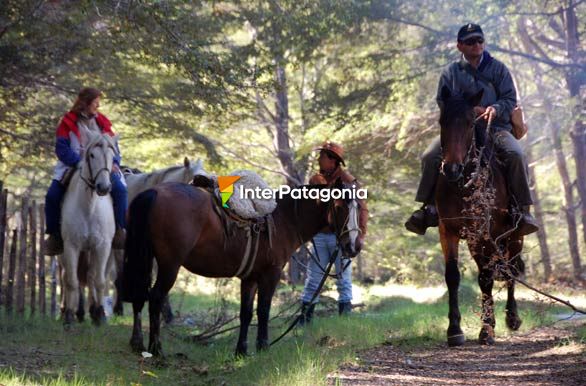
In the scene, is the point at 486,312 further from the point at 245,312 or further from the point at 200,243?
the point at 200,243

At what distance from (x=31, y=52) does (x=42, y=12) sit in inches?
35.1

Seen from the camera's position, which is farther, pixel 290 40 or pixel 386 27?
pixel 386 27

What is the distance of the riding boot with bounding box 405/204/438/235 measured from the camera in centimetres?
914

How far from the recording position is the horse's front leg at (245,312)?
8.26 metres

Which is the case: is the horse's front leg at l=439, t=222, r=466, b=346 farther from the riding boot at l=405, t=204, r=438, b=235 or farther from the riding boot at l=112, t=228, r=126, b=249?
the riding boot at l=112, t=228, r=126, b=249

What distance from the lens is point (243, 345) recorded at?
8242 millimetres

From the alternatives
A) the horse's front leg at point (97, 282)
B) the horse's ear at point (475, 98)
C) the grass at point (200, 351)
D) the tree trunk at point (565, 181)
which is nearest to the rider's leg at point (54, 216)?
the horse's front leg at point (97, 282)

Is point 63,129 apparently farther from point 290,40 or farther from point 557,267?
point 557,267

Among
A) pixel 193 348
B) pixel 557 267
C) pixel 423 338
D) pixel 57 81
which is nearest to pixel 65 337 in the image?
Result: pixel 193 348

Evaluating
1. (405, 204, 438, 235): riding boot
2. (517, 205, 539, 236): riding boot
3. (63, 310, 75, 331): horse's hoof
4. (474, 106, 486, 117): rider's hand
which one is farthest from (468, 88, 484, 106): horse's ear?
(63, 310, 75, 331): horse's hoof

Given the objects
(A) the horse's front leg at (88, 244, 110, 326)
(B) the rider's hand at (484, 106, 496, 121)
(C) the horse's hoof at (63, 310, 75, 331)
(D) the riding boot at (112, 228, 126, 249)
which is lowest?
(C) the horse's hoof at (63, 310, 75, 331)

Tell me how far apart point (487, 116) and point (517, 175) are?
760mm

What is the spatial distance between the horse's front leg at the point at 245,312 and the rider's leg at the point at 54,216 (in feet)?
9.43

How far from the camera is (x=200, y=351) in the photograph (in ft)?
29.1
